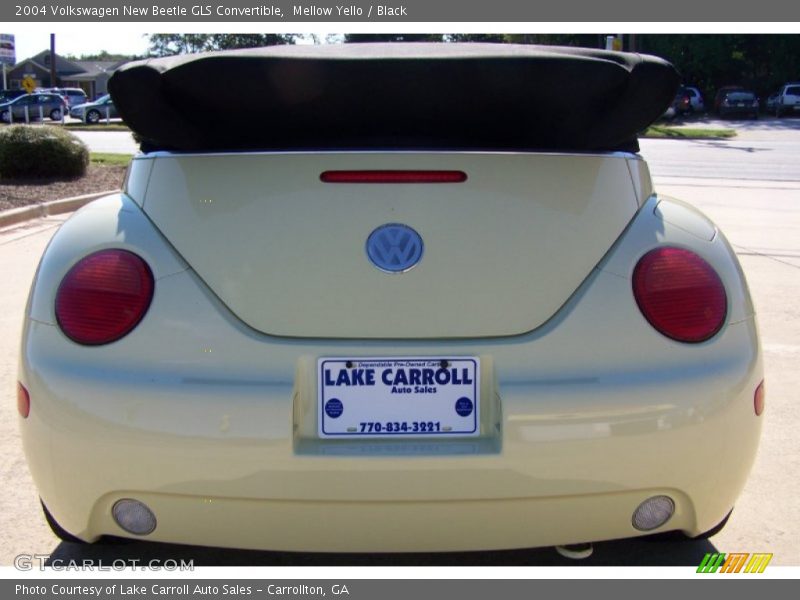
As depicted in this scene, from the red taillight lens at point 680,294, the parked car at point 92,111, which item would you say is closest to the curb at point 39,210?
the red taillight lens at point 680,294

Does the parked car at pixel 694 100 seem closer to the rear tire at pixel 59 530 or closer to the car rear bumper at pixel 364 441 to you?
the car rear bumper at pixel 364 441

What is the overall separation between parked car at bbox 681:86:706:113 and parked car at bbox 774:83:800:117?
12.1 ft

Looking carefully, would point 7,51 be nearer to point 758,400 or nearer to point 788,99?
point 758,400

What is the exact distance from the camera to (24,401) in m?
2.30

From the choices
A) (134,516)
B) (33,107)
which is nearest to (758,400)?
(134,516)

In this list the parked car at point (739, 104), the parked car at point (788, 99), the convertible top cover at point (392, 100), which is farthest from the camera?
the parked car at point (788, 99)

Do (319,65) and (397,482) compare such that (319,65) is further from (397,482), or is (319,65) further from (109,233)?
(397,482)

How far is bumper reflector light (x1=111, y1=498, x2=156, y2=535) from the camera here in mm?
2164

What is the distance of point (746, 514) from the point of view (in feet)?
10.0

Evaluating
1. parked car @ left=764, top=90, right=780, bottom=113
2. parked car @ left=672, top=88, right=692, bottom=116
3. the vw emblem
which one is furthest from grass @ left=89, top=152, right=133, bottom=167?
parked car @ left=764, top=90, right=780, bottom=113

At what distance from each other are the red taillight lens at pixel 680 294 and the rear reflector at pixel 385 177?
579mm

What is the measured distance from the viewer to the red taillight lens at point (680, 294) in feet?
7.32
